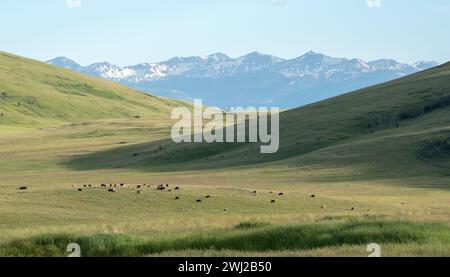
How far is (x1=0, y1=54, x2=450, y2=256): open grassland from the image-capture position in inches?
1038

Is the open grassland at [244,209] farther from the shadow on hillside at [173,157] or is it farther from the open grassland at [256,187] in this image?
the shadow on hillside at [173,157]

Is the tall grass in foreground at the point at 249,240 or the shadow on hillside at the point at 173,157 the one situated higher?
the tall grass in foreground at the point at 249,240

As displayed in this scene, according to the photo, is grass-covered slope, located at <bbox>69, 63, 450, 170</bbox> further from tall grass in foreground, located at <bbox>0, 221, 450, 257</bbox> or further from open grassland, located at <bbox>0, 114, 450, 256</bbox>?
tall grass in foreground, located at <bbox>0, 221, 450, 257</bbox>

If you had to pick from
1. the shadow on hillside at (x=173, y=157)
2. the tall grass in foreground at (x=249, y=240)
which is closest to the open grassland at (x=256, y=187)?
the tall grass in foreground at (x=249, y=240)

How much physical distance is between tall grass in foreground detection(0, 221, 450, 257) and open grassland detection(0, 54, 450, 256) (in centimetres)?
5

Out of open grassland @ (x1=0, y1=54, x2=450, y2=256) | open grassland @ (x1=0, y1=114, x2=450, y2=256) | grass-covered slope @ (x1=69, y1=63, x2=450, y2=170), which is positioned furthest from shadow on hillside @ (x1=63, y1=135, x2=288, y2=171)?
open grassland @ (x1=0, y1=114, x2=450, y2=256)

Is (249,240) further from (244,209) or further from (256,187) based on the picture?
(256,187)

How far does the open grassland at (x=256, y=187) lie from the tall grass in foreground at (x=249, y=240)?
5 cm

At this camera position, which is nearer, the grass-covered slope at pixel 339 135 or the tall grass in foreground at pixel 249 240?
the tall grass in foreground at pixel 249 240

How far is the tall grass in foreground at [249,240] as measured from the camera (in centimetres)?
2558

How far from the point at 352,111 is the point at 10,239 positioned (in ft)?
334

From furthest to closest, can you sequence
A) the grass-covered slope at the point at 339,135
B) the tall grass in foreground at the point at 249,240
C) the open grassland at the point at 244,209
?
the grass-covered slope at the point at 339,135
the open grassland at the point at 244,209
the tall grass in foreground at the point at 249,240

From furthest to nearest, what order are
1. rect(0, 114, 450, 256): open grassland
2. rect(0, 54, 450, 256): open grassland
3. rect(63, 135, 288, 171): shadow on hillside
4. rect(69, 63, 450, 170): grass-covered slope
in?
1. rect(63, 135, 288, 171): shadow on hillside
2. rect(69, 63, 450, 170): grass-covered slope
3. rect(0, 54, 450, 256): open grassland
4. rect(0, 114, 450, 256): open grassland
